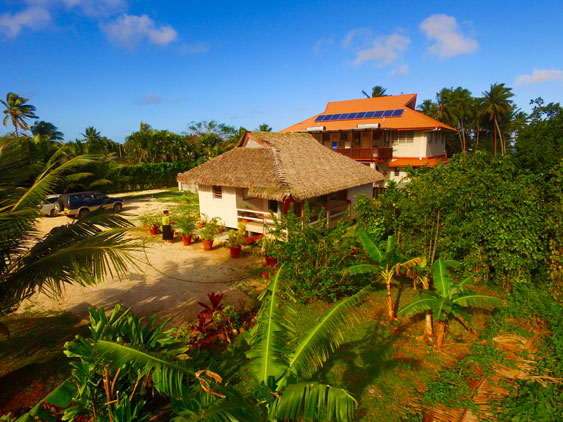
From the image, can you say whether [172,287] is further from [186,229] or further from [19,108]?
[19,108]

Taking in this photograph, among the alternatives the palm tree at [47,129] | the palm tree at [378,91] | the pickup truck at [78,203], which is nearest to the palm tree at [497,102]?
the palm tree at [378,91]

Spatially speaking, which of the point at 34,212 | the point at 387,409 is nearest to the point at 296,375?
the point at 387,409

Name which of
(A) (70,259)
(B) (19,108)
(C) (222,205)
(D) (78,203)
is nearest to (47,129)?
(B) (19,108)

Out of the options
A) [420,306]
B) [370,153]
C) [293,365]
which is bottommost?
[420,306]

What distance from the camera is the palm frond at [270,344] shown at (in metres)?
3.61

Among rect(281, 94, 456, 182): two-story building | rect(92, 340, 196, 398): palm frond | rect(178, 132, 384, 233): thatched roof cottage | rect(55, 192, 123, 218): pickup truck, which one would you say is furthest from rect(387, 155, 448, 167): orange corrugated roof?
rect(92, 340, 196, 398): palm frond

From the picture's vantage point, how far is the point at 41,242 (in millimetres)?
5227

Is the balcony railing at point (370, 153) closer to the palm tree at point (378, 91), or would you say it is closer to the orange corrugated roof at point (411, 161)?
the orange corrugated roof at point (411, 161)

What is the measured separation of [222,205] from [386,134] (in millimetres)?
18511

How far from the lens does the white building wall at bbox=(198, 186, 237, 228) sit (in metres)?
14.9

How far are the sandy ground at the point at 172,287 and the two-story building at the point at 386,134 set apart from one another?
17.2 metres

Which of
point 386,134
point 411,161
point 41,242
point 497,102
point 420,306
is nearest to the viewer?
point 41,242

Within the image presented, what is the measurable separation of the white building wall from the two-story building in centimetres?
1413

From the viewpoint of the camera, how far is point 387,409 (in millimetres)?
4816
